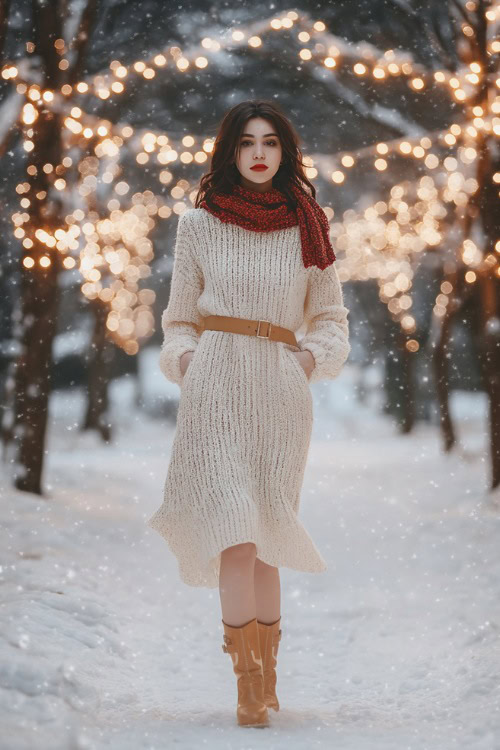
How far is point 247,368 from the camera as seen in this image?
3021 millimetres

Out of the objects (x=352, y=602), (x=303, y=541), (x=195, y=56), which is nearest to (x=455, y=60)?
(x=195, y=56)

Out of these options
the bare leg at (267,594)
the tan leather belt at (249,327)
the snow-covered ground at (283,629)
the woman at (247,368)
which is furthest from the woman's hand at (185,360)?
the snow-covered ground at (283,629)

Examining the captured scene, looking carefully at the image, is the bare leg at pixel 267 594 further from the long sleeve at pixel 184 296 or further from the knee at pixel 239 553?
the long sleeve at pixel 184 296

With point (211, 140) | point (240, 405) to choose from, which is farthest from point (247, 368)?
point (211, 140)

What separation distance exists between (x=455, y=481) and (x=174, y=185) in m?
4.69

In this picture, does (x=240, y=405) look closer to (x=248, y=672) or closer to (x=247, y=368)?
(x=247, y=368)

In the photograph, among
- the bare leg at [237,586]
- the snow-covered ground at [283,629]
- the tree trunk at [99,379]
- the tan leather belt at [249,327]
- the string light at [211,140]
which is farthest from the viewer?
the tree trunk at [99,379]

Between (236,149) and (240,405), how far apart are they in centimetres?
90

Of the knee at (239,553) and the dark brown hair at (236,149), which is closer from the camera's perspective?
the knee at (239,553)

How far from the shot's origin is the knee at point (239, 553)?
114 inches

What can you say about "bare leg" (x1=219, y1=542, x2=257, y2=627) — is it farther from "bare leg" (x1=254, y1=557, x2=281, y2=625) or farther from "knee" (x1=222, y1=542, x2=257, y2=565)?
"bare leg" (x1=254, y1=557, x2=281, y2=625)

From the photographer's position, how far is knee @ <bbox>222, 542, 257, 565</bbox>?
114 inches

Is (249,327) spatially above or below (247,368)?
above

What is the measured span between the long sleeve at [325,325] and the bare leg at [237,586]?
671 millimetres
